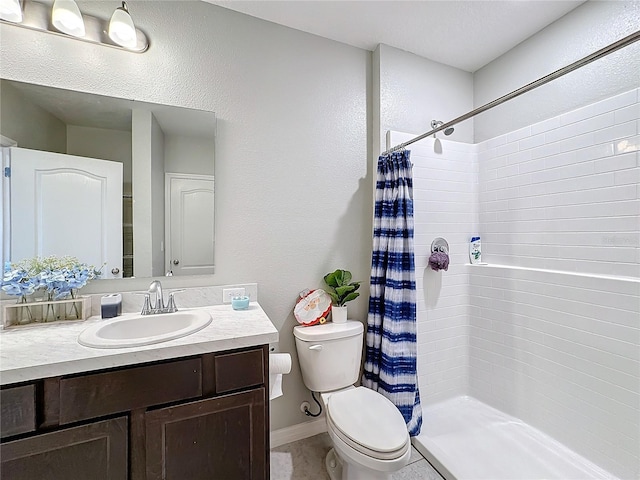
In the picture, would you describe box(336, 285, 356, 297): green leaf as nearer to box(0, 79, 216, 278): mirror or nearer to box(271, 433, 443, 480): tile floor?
box(0, 79, 216, 278): mirror

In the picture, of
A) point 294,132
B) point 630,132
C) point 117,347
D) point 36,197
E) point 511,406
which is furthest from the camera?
point 511,406

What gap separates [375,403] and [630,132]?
1831mm

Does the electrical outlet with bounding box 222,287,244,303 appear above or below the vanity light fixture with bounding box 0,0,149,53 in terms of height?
below

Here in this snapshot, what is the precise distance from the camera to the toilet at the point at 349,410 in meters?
1.19

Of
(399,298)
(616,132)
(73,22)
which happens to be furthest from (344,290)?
(73,22)

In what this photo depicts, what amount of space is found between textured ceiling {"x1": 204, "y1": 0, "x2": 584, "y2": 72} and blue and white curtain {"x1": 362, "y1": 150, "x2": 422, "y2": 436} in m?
0.78

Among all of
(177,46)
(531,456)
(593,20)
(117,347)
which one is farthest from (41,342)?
(593,20)

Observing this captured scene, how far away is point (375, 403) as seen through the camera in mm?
1464

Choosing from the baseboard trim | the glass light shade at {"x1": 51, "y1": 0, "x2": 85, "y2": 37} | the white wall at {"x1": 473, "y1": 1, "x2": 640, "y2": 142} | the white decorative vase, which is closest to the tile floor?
the baseboard trim

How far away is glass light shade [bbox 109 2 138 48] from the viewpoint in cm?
136

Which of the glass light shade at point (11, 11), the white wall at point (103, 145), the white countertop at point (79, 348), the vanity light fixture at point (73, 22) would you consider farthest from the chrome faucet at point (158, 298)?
the glass light shade at point (11, 11)

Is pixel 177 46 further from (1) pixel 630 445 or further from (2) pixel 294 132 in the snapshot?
(1) pixel 630 445

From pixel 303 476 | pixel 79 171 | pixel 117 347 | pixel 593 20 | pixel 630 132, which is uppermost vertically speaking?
pixel 593 20

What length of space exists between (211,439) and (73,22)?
73.0 inches
